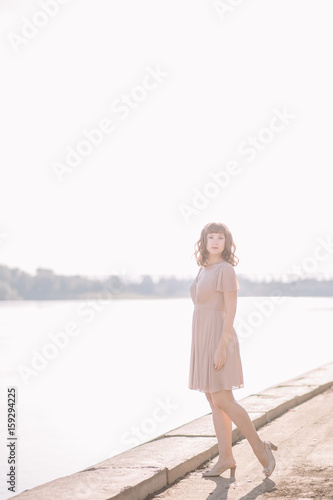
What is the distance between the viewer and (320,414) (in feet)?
26.8

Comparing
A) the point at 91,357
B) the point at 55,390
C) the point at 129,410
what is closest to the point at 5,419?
the point at 129,410

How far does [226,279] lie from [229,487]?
1379mm

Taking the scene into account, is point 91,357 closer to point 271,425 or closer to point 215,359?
point 271,425

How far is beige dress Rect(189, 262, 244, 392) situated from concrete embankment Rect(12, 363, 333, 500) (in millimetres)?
701

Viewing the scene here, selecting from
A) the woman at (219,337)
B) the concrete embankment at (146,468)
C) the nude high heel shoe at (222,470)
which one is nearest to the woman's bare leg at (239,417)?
the woman at (219,337)

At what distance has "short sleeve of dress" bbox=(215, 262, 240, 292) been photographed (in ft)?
16.9

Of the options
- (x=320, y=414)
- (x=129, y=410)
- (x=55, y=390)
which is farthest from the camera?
(x=55, y=390)

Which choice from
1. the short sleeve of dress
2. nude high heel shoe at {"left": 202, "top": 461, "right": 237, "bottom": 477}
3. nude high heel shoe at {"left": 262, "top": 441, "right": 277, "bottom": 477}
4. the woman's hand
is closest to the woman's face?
the short sleeve of dress

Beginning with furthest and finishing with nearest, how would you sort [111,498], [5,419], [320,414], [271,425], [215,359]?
1. [5,419]
2. [320,414]
3. [271,425]
4. [215,359]
5. [111,498]

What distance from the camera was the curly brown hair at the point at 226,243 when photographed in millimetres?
5305

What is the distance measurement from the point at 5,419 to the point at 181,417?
129 inches

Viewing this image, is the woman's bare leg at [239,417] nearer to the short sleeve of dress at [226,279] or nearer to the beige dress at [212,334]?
the beige dress at [212,334]

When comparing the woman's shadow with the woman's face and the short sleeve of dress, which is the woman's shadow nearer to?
the short sleeve of dress

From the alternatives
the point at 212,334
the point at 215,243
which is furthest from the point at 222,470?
the point at 215,243
